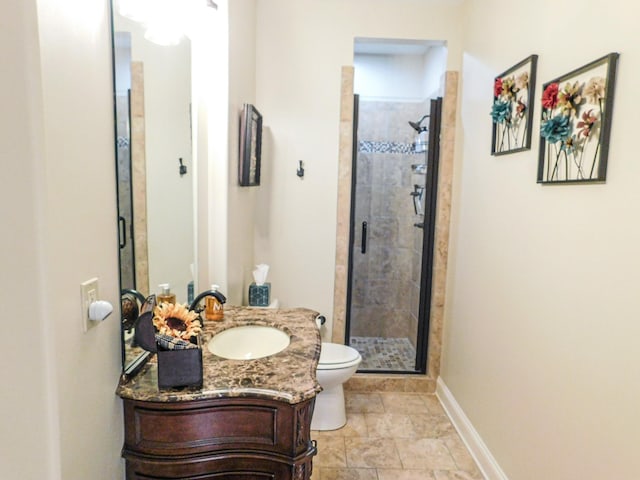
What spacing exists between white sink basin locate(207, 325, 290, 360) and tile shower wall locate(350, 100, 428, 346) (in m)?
2.21

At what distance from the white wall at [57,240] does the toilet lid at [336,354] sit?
145cm

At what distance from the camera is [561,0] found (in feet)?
5.19

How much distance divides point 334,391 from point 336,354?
0.73ft

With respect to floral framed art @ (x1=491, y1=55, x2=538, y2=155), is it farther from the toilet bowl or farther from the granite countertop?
the toilet bowl

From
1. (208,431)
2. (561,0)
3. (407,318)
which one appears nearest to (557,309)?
(561,0)

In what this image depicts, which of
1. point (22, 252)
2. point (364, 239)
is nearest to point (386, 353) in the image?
point (364, 239)

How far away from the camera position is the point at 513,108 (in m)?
1.93

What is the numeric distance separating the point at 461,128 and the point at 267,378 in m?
2.17

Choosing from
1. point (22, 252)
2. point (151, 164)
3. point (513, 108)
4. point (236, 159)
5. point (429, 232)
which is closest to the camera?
point (22, 252)

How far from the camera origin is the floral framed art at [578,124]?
1310 millimetres

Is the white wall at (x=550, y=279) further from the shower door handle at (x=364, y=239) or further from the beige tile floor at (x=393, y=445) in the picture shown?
the shower door handle at (x=364, y=239)

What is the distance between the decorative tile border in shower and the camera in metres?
3.80

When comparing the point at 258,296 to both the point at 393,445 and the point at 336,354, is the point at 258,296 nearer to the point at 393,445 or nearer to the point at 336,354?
the point at 336,354

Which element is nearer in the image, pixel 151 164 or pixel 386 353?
pixel 151 164
